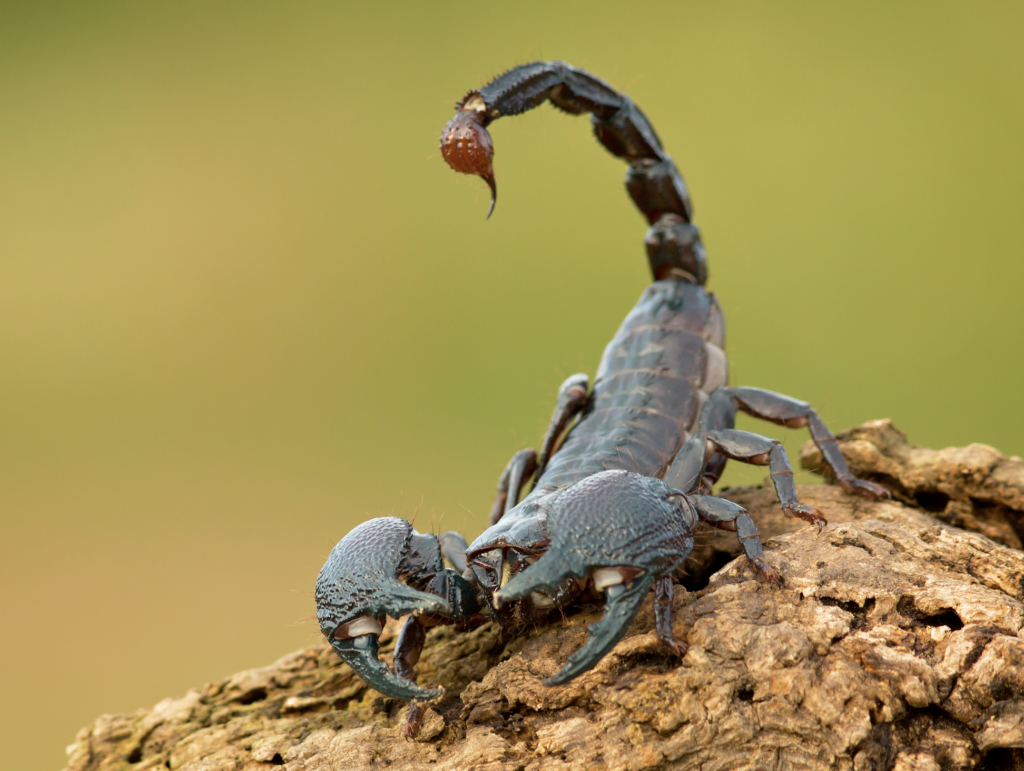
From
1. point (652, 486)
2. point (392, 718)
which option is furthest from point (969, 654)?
point (392, 718)

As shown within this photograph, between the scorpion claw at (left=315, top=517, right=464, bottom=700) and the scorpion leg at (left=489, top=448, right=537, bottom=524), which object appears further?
the scorpion leg at (left=489, top=448, right=537, bottom=524)

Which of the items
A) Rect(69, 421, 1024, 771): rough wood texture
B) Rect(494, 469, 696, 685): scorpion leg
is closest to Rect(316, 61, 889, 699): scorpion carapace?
Rect(494, 469, 696, 685): scorpion leg

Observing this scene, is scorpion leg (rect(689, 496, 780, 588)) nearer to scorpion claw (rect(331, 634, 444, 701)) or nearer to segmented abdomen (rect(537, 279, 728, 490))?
segmented abdomen (rect(537, 279, 728, 490))

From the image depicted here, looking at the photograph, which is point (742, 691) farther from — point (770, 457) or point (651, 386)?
point (651, 386)

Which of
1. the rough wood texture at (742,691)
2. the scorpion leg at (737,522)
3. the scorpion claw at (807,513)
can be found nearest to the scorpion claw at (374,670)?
the rough wood texture at (742,691)

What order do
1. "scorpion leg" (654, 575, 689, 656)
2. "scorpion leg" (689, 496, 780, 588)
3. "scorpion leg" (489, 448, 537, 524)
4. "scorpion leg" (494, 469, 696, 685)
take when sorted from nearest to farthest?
1. "scorpion leg" (494, 469, 696, 685)
2. "scorpion leg" (654, 575, 689, 656)
3. "scorpion leg" (689, 496, 780, 588)
4. "scorpion leg" (489, 448, 537, 524)

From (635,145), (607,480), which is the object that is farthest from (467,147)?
(635,145)
